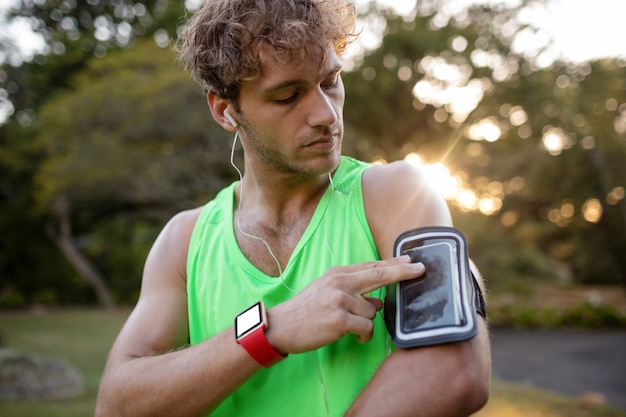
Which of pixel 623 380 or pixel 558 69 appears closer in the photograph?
pixel 623 380

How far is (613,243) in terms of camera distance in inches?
734

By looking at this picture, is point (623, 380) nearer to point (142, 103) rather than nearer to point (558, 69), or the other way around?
point (558, 69)

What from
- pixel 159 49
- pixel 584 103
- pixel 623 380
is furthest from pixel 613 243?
pixel 159 49

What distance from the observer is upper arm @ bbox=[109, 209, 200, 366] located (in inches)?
65.5

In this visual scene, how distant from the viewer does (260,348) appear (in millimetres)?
1372

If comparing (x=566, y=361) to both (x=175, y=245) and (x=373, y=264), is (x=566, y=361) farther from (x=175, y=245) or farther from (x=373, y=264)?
(x=373, y=264)

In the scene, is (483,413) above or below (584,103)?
below

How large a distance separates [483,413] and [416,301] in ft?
24.1

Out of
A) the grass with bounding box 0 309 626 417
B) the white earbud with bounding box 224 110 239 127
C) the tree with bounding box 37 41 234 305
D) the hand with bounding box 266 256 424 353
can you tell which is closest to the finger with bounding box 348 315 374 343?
the hand with bounding box 266 256 424 353

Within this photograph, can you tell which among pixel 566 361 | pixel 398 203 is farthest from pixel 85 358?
pixel 398 203

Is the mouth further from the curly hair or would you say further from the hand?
the hand

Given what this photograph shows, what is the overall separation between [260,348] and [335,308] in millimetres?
208

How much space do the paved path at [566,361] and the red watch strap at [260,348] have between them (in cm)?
849

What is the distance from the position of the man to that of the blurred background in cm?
664
